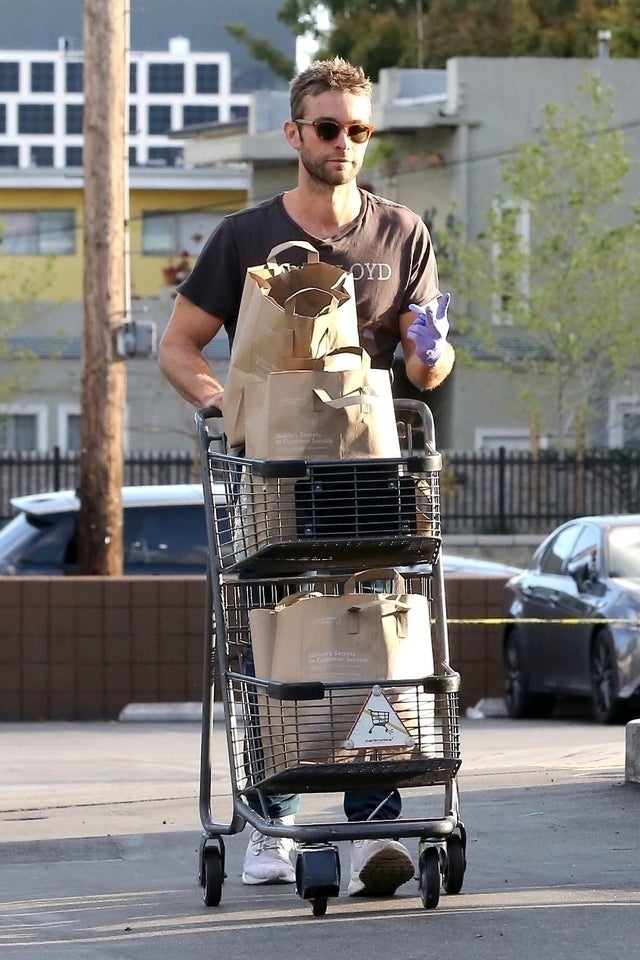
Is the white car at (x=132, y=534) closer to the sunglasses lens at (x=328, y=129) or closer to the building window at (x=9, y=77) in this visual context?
the sunglasses lens at (x=328, y=129)

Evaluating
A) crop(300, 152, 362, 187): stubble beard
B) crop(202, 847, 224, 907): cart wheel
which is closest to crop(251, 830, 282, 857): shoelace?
crop(202, 847, 224, 907): cart wheel

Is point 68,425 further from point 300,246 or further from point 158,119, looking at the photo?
point 158,119

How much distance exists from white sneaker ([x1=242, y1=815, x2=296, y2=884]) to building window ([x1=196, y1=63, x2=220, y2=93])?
9969cm

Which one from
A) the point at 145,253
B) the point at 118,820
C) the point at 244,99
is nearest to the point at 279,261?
the point at 118,820

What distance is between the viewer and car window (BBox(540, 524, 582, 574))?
14.1m

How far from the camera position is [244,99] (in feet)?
334

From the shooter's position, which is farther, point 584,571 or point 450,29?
point 450,29

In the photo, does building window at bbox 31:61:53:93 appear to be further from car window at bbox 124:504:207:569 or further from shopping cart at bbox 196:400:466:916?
shopping cart at bbox 196:400:466:916

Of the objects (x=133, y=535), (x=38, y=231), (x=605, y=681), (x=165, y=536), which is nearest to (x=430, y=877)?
(x=605, y=681)

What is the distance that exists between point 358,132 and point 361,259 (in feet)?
1.24

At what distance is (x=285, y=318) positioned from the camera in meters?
5.07

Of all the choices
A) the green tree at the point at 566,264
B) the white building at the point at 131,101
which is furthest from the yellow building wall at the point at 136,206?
the white building at the point at 131,101

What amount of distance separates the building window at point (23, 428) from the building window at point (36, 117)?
7186 centimetres

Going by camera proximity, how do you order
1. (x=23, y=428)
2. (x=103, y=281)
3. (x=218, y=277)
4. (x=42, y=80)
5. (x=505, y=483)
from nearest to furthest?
(x=218, y=277) < (x=103, y=281) < (x=505, y=483) < (x=23, y=428) < (x=42, y=80)
